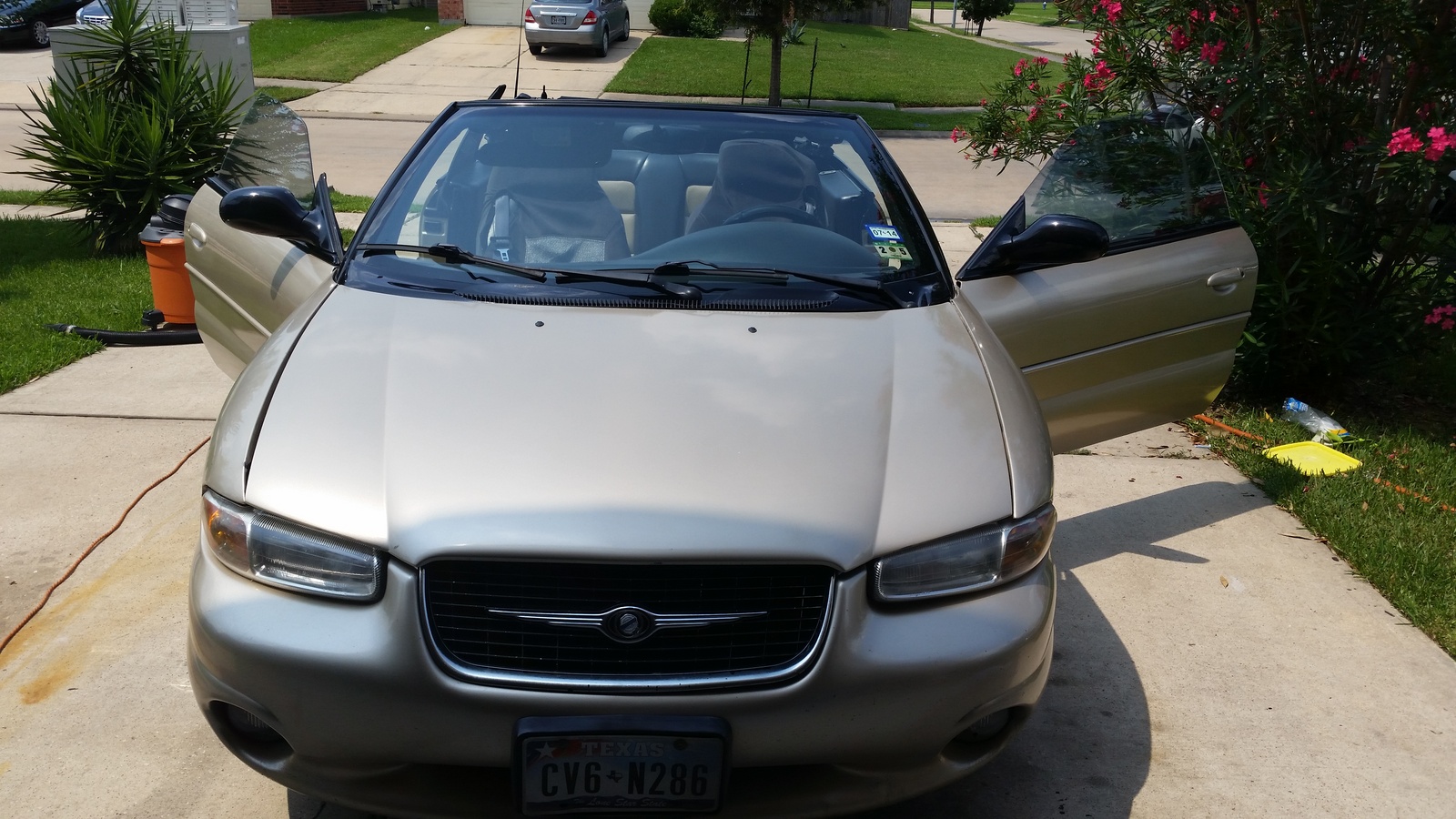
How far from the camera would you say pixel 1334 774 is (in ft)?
10.3

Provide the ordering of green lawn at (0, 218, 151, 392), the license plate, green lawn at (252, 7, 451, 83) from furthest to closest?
1. green lawn at (252, 7, 451, 83)
2. green lawn at (0, 218, 151, 392)
3. the license plate

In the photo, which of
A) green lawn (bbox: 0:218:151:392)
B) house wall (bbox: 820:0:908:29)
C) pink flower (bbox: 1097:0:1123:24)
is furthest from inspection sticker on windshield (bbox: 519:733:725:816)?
house wall (bbox: 820:0:908:29)

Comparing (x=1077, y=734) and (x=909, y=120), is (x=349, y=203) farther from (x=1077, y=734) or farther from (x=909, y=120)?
(x=909, y=120)

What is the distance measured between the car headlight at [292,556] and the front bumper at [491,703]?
3cm

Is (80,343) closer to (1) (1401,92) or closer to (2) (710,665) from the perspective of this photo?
(2) (710,665)

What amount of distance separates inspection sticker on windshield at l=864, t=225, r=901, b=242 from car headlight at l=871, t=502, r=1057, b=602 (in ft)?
4.02

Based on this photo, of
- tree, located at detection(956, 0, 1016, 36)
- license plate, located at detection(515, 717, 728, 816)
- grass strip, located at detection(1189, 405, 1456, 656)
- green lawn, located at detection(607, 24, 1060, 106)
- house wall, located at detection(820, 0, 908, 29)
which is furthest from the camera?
tree, located at detection(956, 0, 1016, 36)

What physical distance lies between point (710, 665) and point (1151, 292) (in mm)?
2451

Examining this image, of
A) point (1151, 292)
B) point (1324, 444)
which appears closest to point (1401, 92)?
point (1324, 444)

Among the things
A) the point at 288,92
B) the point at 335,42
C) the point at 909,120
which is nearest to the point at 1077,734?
the point at 909,120

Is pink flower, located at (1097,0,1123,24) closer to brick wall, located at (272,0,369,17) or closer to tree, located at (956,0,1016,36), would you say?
brick wall, located at (272,0,369,17)

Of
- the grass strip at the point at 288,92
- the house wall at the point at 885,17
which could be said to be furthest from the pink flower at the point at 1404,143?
the house wall at the point at 885,17

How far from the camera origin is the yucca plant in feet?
26.7

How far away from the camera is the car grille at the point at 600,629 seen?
227cm
